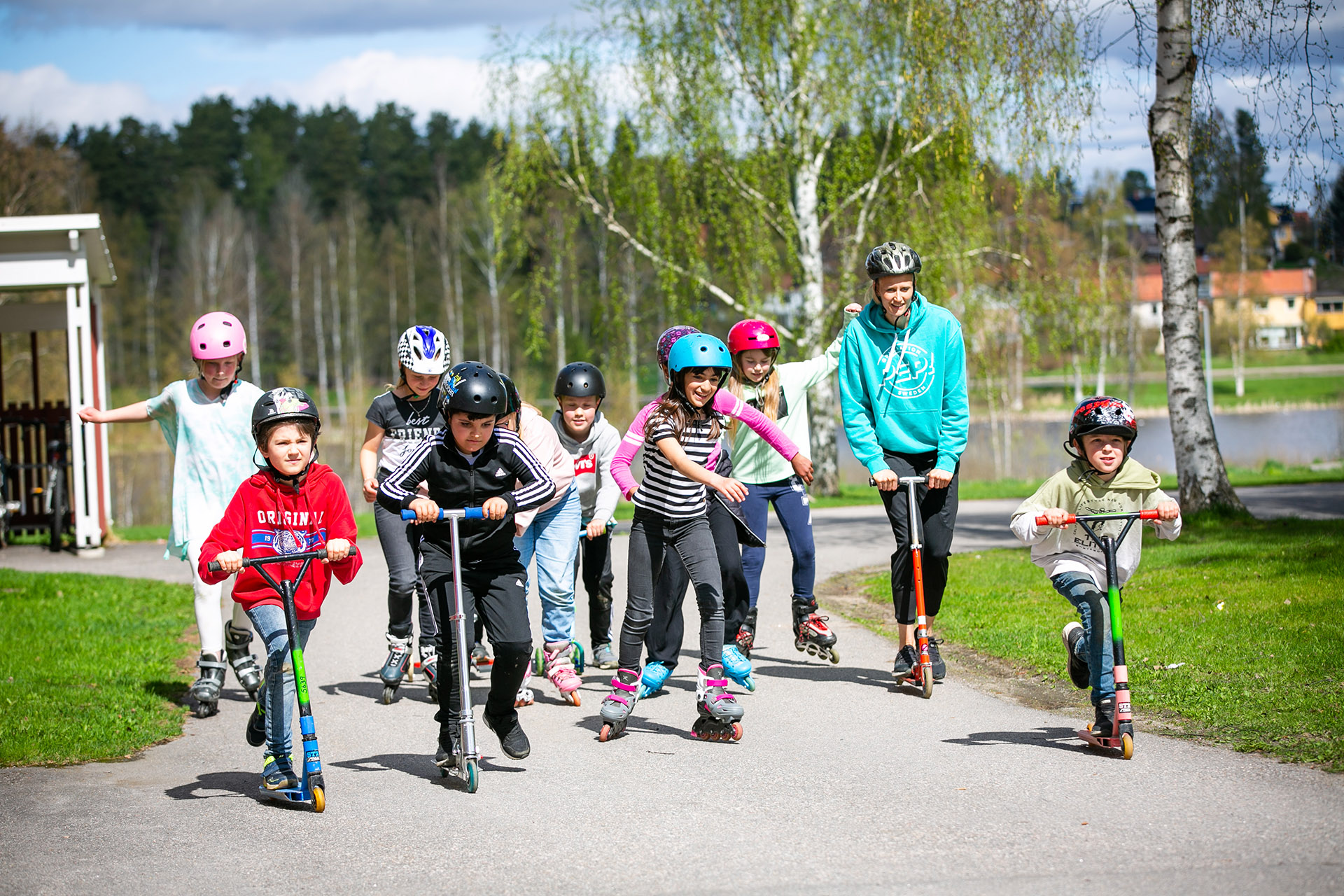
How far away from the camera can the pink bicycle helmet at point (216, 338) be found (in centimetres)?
731

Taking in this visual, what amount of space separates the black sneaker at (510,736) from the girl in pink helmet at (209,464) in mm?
2209

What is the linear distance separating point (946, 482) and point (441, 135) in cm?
9871

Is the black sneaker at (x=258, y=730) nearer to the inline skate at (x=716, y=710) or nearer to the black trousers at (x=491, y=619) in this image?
the black trousers at (x=491, y=619)

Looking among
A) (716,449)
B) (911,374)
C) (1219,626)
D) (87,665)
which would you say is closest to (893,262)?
(911,374)

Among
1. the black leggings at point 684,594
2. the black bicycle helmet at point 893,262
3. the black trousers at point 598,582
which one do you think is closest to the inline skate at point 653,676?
the black leggings at point 684,594

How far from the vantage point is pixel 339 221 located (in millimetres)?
75812

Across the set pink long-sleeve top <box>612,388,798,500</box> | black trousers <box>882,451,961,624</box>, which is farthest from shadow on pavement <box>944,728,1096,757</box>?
pink long-sleeve top <box>612,388,798,500</box>

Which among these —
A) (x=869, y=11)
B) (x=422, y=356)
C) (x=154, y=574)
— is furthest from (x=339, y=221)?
(x=422, y=356)

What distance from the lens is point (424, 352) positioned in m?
7.41

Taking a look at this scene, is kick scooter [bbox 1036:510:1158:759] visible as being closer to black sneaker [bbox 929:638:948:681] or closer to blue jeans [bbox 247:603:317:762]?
black sneaker [bbox 929:638:948:681]

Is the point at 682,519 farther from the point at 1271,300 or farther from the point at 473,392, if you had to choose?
the point at 1271,300

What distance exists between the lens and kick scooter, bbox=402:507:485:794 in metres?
5.52

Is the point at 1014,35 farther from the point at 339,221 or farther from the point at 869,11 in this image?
the point at 339,221

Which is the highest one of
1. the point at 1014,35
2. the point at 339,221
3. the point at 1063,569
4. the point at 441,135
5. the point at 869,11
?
the point at 441,135
